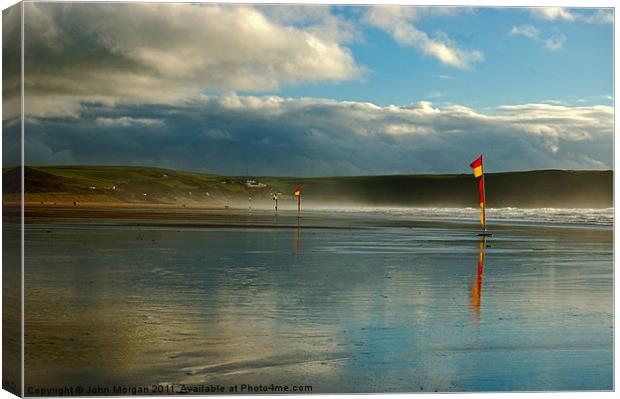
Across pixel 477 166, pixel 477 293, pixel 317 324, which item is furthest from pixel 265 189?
pixel 317 324

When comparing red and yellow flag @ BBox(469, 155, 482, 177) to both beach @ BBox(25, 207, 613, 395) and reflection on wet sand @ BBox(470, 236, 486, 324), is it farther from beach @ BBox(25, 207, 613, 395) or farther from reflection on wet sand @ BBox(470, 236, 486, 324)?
beach @ BBox(25, 207, 613, 395)

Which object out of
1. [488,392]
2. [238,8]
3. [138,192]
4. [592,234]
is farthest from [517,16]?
[138,192]

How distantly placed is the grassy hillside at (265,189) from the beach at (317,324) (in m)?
32.2

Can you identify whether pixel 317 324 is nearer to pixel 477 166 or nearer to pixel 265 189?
pixel 477 166

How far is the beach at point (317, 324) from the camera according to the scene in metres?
7.91

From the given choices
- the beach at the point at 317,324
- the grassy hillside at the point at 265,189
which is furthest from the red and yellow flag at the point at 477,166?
the grassy hillside at the point at 265,189

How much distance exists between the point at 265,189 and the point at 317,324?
60723 mm

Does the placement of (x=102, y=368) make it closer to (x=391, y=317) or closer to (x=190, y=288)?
(x=391, y=317)

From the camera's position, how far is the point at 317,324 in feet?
31.5

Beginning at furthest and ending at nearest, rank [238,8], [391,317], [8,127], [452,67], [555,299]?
[452,67], [555,299], [238,8], [391,317], [8,127]

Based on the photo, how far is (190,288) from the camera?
1229 cm

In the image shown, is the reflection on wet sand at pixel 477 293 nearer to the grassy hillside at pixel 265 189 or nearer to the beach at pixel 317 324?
the beach at pixel 317 324

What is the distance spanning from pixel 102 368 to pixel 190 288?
432cm

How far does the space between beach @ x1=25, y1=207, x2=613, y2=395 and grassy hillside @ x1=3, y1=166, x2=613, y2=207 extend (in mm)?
32179
